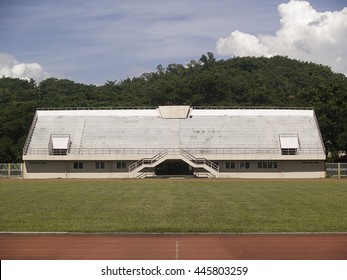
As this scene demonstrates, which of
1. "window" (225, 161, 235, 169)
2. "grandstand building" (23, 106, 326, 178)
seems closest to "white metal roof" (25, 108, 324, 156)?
"grandstand building" (23, 106, 326, 178)

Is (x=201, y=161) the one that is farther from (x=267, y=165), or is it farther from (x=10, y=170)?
(x=10, y=170)

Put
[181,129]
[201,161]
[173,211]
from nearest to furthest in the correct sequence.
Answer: [173,211] < [201,161] < [181,129]

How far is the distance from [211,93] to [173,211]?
8183 centimetres

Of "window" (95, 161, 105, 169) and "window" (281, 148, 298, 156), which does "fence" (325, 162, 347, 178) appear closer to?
"window" (281, 148, 298, 156)

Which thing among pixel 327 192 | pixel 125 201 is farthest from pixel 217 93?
pixel 125 201

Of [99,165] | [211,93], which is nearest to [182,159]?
[99,165]

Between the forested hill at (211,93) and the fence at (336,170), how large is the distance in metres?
6.51

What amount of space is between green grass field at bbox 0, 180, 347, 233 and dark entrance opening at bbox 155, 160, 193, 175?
1003 inches

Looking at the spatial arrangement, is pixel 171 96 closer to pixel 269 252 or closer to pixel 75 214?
pixel 75 214

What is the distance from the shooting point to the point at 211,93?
10538 cm

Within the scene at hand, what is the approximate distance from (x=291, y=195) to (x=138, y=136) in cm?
3202

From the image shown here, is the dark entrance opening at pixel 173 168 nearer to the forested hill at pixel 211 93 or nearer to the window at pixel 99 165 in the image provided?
the window at pixel 99 165

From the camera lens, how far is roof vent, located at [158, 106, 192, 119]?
65.8 meters

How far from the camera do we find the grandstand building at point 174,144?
59000 mm
